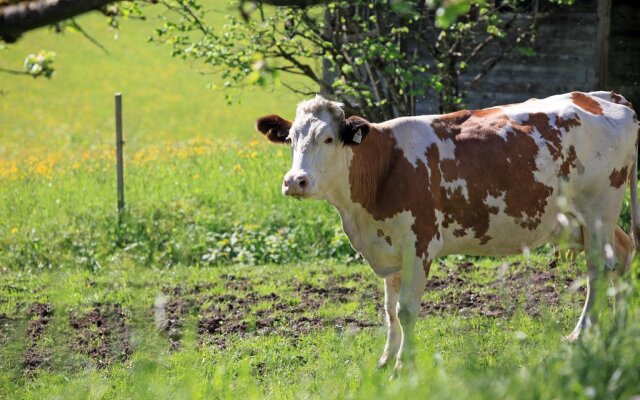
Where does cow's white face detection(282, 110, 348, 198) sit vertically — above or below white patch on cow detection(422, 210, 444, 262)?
above

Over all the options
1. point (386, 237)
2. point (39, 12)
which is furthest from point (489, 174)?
point (39, 12)

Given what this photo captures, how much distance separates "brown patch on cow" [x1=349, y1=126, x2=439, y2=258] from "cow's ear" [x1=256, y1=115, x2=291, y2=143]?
538 millimetres

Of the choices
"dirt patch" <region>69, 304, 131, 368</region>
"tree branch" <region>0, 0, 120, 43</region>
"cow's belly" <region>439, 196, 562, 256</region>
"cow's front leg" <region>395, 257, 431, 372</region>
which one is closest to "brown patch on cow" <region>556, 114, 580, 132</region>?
"cow's belly" <region>439, 196, 562, 256</region>

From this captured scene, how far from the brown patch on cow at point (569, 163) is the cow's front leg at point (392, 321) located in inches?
59.2

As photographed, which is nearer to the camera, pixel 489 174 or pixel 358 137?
pixel 358 137

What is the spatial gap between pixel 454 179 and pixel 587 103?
4.83 feet

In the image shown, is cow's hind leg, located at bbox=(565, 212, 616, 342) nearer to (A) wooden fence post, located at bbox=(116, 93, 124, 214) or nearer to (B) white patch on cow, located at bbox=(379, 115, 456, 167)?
(B) white patch on cow, located at bbox=(379, 115, 456, 167)

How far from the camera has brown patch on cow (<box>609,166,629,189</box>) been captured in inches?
319

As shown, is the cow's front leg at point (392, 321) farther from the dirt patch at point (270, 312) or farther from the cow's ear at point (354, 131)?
the cow's ear at point (354, 131)

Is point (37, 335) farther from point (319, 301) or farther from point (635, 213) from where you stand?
point (635, 213)

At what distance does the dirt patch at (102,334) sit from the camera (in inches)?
309

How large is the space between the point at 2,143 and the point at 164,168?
7.83 meters

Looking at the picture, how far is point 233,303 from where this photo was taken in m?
9.50

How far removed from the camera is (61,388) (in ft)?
22.8
